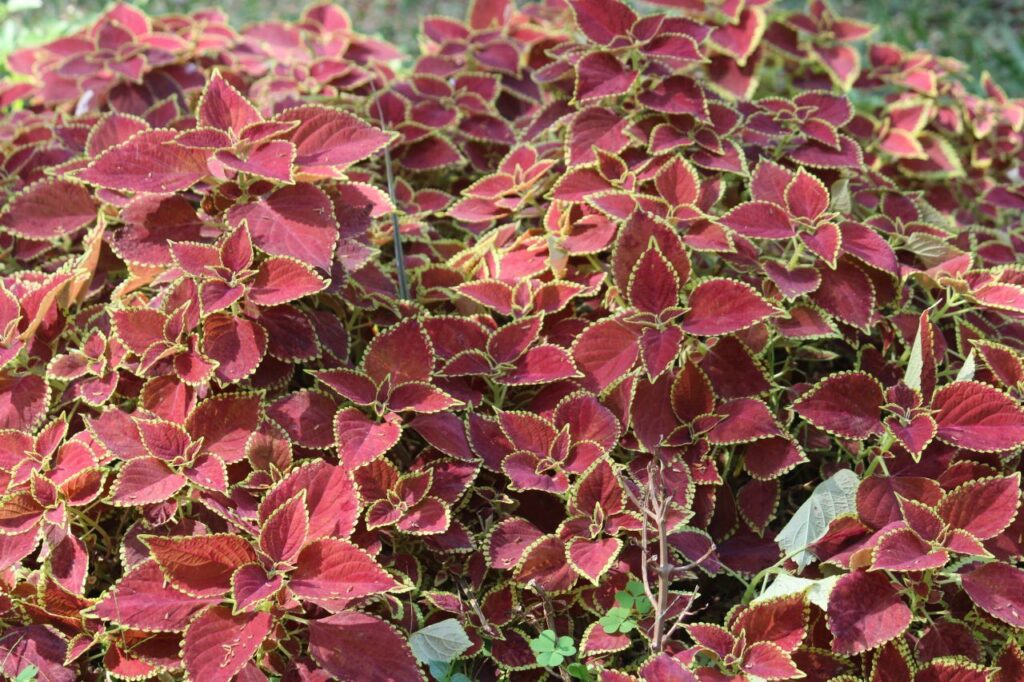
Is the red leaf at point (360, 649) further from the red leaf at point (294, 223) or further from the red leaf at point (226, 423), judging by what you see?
the red leaf at point (294, 223)

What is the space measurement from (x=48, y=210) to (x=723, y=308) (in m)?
1.10

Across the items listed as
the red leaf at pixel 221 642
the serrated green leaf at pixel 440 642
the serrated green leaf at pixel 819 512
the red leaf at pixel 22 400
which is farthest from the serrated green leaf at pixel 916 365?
the red leaf at pixel 22 400

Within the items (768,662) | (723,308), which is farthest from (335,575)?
(723,308)

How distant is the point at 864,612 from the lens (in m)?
1.23

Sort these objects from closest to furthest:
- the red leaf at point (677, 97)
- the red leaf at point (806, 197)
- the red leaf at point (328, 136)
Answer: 1. the red leaf at point (328, 136)
2. the red leaf at point (806, 197)
3. the red leaf at point (677, 97)

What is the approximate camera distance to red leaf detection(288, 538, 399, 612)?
1.12 metres

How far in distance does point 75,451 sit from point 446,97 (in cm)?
110

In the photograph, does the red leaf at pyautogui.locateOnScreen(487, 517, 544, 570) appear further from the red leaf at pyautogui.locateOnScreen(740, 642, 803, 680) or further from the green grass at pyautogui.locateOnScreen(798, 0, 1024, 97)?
the green grass at pyautogui.locateOnScreen(798, 0, 1024, 97)

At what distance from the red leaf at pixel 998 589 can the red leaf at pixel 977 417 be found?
0.16 metres

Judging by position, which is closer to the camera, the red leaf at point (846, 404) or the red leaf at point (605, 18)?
the red leaf at point (846, 404)

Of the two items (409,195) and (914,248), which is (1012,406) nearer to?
(914,248)

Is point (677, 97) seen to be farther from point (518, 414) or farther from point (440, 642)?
point (440, 642)

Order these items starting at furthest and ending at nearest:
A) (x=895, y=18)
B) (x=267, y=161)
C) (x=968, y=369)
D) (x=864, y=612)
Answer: (x=895, y=18)
(x=968, y=369)
(x=267, y=161)
(x=864, y=612)

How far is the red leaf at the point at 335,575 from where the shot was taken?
1.12 metres
